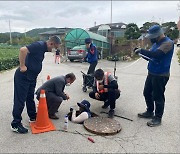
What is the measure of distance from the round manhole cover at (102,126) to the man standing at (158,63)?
76cm

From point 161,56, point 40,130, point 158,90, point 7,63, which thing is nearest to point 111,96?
point 158,90

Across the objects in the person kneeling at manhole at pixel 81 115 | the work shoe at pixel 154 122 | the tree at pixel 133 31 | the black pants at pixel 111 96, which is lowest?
the work shoe at pixel 154 122

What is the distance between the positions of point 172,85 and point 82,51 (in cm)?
1167

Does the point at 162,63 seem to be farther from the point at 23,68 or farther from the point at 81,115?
the point at 23,68

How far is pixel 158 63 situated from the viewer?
461 centimetres

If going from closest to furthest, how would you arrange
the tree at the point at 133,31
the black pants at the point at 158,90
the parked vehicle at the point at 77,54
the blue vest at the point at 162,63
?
the blue vest at the point at 162,63, the black pants at the point at 158,90, the parked vehicle at the point at 77,54, the tree at the point at 133,31

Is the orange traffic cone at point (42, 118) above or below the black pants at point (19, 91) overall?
below

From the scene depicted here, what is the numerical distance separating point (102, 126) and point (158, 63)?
5.55 ft

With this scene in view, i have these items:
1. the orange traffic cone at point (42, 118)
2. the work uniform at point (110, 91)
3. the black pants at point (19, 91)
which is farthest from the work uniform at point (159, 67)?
the black pants at point (19, 91)

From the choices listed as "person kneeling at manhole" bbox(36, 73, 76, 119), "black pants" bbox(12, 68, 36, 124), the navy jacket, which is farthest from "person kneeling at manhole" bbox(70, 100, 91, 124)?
the navy jacket

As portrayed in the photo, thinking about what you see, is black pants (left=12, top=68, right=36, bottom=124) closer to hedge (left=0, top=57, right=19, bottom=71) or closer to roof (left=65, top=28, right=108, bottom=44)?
hedge (left=0, top=57, right=19, bottom=71)

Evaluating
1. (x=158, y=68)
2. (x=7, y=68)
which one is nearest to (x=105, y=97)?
(x=158, y=68)

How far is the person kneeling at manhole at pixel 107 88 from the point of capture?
5261mm

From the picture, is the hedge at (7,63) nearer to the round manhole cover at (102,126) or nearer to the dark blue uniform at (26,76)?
the dark blue uniform at (26,76)
